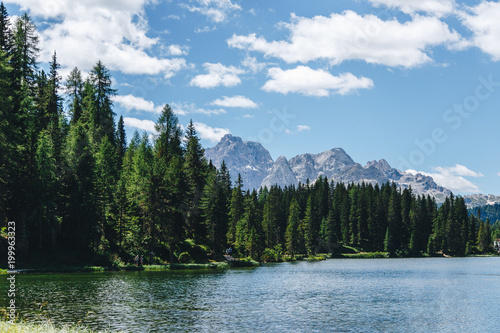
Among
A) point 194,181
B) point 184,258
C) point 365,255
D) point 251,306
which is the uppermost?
point 194,181

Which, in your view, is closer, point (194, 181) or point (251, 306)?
point (251, 306)

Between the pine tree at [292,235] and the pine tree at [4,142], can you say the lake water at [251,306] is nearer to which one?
the pine tree at [4,142]

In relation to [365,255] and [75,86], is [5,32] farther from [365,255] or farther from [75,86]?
[365,255]

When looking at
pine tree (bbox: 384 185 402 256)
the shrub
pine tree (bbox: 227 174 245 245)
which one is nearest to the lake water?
the shrub

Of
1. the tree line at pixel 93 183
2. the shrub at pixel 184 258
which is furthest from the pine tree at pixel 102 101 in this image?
the shrub at pixel 184 258

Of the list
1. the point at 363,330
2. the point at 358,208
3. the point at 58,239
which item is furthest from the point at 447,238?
the point at 363,330

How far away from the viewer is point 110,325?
92.6 ft

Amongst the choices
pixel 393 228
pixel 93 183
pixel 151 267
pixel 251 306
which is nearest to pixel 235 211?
pixel 151 267

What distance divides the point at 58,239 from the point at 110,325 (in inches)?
1936

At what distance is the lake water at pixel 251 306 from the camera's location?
30297mm

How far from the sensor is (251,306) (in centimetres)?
3897

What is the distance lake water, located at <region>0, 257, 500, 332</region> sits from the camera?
3030 centimetres

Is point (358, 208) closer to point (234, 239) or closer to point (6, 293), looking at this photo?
point (234, 239)

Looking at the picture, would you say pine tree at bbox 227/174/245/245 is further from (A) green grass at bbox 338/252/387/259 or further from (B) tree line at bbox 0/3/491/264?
(A) green grass at bbox 338/252/387/259
